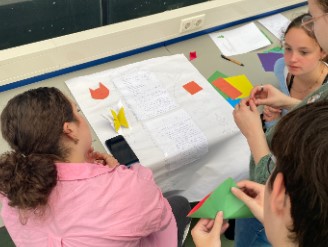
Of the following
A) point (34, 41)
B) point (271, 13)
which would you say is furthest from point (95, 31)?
point (271, 13)

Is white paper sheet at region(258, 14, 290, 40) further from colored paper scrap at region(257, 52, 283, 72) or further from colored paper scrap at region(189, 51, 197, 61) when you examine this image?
colored paper scrap at region(189, 51, 197, 61)

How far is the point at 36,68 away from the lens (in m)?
1.40

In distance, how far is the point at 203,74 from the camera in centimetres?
154

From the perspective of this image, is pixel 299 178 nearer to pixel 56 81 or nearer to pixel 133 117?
pixel 133 117

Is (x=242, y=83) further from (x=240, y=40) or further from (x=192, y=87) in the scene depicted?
(x=240, y=40)

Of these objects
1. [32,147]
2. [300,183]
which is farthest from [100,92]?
[300,183]

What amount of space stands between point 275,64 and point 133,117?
710 mm

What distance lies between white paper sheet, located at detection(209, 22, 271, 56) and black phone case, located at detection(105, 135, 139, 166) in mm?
768

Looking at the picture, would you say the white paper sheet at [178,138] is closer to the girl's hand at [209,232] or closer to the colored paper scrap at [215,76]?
the colored paper scrap at [215,76]

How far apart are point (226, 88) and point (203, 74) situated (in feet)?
0.43

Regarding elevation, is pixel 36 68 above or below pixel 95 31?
below

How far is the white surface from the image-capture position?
123 cm

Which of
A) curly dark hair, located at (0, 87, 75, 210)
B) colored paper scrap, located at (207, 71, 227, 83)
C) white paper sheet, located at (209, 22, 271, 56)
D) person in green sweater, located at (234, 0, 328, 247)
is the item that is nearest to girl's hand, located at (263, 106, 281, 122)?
person in green sweater, located at (234, 0, 328, 247)

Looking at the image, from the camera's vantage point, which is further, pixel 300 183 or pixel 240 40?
pixel 240 40
